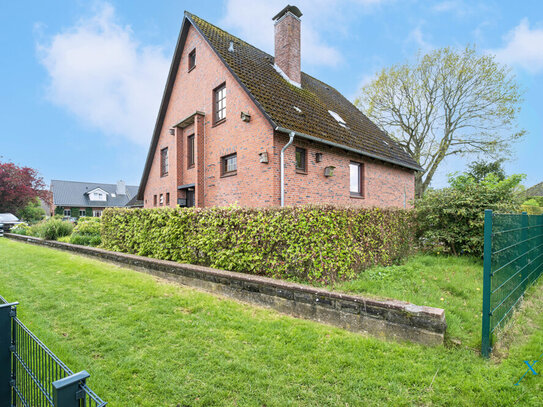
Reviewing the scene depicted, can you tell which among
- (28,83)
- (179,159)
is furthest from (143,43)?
(28,83)

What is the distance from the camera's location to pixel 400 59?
70.0ft

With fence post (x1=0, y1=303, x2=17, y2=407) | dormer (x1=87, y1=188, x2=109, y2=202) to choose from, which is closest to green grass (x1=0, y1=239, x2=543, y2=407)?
fence post (x1=0, y1=303, x2=17, y2=407)

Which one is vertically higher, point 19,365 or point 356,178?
point 356,178

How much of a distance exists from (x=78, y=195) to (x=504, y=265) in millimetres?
48723

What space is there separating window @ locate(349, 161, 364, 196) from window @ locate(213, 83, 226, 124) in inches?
234

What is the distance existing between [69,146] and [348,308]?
165 ft

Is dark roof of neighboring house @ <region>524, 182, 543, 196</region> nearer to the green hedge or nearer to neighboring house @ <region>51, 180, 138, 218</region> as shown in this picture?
the green hedge

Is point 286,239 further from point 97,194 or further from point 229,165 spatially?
point 97,194

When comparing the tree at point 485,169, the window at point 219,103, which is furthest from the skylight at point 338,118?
the tree at point 485,169

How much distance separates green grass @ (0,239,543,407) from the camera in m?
2.43

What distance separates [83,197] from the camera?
40.8 metres

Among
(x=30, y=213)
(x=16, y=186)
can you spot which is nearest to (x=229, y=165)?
(x=16, y=186)

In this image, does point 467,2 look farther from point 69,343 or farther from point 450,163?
point 69,343

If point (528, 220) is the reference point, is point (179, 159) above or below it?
above
